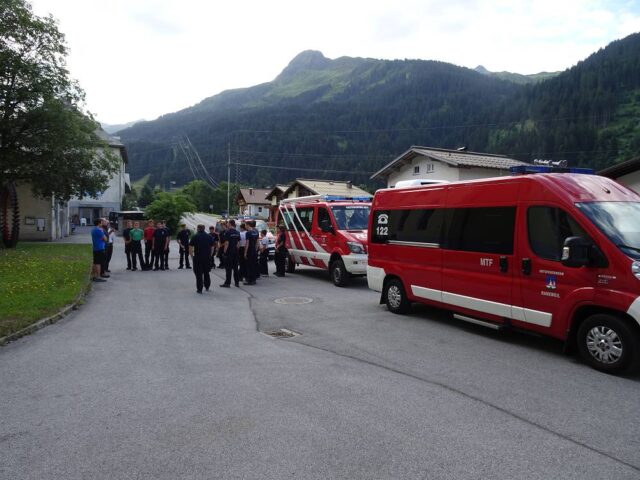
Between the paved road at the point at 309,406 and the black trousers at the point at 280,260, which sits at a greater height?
the black trousers at the point at 280,260

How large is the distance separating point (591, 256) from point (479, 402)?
246cm

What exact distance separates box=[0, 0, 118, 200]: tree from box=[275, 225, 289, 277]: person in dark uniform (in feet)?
49.2

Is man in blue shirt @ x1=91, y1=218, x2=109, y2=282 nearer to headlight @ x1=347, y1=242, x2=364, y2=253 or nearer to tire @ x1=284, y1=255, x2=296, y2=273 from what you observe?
tire @ x1=284, y1=255, x2=296, y2=273

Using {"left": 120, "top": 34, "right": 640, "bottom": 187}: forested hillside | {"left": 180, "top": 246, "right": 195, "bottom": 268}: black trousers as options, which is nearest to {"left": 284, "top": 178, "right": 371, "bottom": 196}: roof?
{"left": 120, "top": 34, "right": 640, "bottom": 187}: forested hillside

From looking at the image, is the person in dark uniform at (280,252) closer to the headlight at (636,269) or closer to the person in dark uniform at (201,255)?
the person in dark uniform at (201,255)

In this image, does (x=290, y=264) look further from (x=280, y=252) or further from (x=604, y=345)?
(x=604, y=345)

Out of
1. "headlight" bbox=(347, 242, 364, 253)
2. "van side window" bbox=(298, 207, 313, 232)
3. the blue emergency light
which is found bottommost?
"headlight" bbox=(347, 242, 364, 253)

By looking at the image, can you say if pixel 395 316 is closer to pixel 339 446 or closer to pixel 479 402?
pixel 479 402

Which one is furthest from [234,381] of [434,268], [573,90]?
[573,90]

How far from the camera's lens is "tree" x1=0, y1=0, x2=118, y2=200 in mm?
23781

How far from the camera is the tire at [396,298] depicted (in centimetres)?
936

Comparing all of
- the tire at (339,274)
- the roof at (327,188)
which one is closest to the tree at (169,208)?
the roof at (327,188)

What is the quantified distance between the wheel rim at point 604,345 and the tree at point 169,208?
3568 cm

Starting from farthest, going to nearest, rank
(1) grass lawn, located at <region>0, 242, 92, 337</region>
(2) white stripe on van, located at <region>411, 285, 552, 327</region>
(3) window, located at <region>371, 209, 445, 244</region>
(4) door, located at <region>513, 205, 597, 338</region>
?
(3) window, located at <region>371, 209, 445, 244</region>, (1) grass lawn, located at <region>0, 242, 92, 337</region>, (2) white stripe on van, located at <region>411, 285, 552, 327</region>, (4) door, located at <region>513, 205, 597, 338</region>
